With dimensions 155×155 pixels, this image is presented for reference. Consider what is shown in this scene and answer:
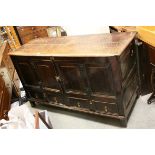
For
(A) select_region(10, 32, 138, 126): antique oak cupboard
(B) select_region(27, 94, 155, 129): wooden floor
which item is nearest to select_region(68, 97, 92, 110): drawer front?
(A) select_region(10, 32, 138, 126): antique oak cupboard

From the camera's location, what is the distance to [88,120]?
277cm

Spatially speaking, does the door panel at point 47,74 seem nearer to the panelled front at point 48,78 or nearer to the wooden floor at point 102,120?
the panelled front at point 48,78

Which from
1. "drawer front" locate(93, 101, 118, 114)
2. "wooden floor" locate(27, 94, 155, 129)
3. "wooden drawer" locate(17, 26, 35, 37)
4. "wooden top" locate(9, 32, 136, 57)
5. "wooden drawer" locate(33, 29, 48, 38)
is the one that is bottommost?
"wooden floor" locate(27, 94, 155, 129)

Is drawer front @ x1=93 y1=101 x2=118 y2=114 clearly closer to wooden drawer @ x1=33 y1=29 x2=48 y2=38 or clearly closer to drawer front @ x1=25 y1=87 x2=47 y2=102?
drawer front @ x1=25 y1=87 x2=47 y2=102

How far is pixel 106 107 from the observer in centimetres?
246

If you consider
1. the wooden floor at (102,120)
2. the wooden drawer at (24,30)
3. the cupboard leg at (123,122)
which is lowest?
the wooden floor at (102,120)

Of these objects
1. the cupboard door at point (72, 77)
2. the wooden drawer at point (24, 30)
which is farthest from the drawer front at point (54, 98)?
the wooden drawer at point (24, 30)

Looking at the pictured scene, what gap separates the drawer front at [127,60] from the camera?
2220 millimetres

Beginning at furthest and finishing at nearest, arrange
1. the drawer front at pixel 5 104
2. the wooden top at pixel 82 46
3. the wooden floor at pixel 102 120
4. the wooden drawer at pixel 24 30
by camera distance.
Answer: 1. the wooden drawer at pixel 24 30
2. the drawer front at pixel 5 104
3. the wooden floor at pixel 102 120
4. the wooden top at pixel 82 46

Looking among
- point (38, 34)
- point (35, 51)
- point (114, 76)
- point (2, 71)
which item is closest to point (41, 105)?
point (2, 71)

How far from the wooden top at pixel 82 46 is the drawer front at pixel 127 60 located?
0.11 meters

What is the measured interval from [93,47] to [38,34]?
153 inches

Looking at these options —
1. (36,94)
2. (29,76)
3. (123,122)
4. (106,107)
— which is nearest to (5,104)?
(36,94)

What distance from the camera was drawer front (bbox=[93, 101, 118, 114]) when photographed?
7.88 feet
